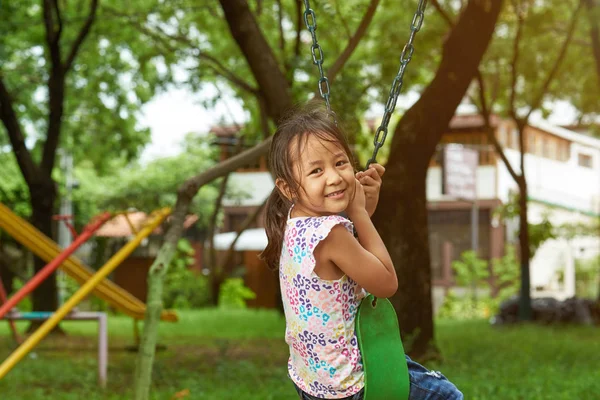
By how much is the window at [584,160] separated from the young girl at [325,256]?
3313 centimetres

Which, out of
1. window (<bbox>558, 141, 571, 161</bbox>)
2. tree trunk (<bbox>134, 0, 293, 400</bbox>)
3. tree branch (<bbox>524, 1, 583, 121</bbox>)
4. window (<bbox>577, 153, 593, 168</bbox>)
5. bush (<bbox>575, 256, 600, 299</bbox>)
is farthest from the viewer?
window (<bbox>577, 153, 593, 168</bbox>)

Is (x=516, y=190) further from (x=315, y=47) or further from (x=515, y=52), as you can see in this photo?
(x=315, y=47)

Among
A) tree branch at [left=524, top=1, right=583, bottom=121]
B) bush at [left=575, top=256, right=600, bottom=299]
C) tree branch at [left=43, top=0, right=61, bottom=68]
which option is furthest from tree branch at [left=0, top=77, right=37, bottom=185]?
bush at [left=575, top=256, right=600, bottom=299]

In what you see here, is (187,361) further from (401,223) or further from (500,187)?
(500,187)

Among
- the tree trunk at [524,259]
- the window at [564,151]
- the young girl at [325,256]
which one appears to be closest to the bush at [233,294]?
the tree trunk at [524,259]

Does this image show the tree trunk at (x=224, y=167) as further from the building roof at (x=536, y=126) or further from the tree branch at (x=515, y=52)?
the building roof at (x=536, y=126)

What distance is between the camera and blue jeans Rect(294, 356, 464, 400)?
270 centimetres

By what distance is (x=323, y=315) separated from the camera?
8.50 ft

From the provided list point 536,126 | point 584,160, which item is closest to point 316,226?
point 536,126

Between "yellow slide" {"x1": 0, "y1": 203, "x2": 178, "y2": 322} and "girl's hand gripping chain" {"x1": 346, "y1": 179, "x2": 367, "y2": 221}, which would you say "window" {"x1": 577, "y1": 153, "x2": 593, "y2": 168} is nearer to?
"yellow slide" {"x1": 0, "y1": 203, "x2": 178, "y2": 322}

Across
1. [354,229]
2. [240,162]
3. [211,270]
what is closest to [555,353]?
[240,162]

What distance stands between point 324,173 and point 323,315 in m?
0.37

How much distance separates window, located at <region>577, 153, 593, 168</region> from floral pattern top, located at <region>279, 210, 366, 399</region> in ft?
109

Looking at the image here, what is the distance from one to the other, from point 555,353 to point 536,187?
20925mm
